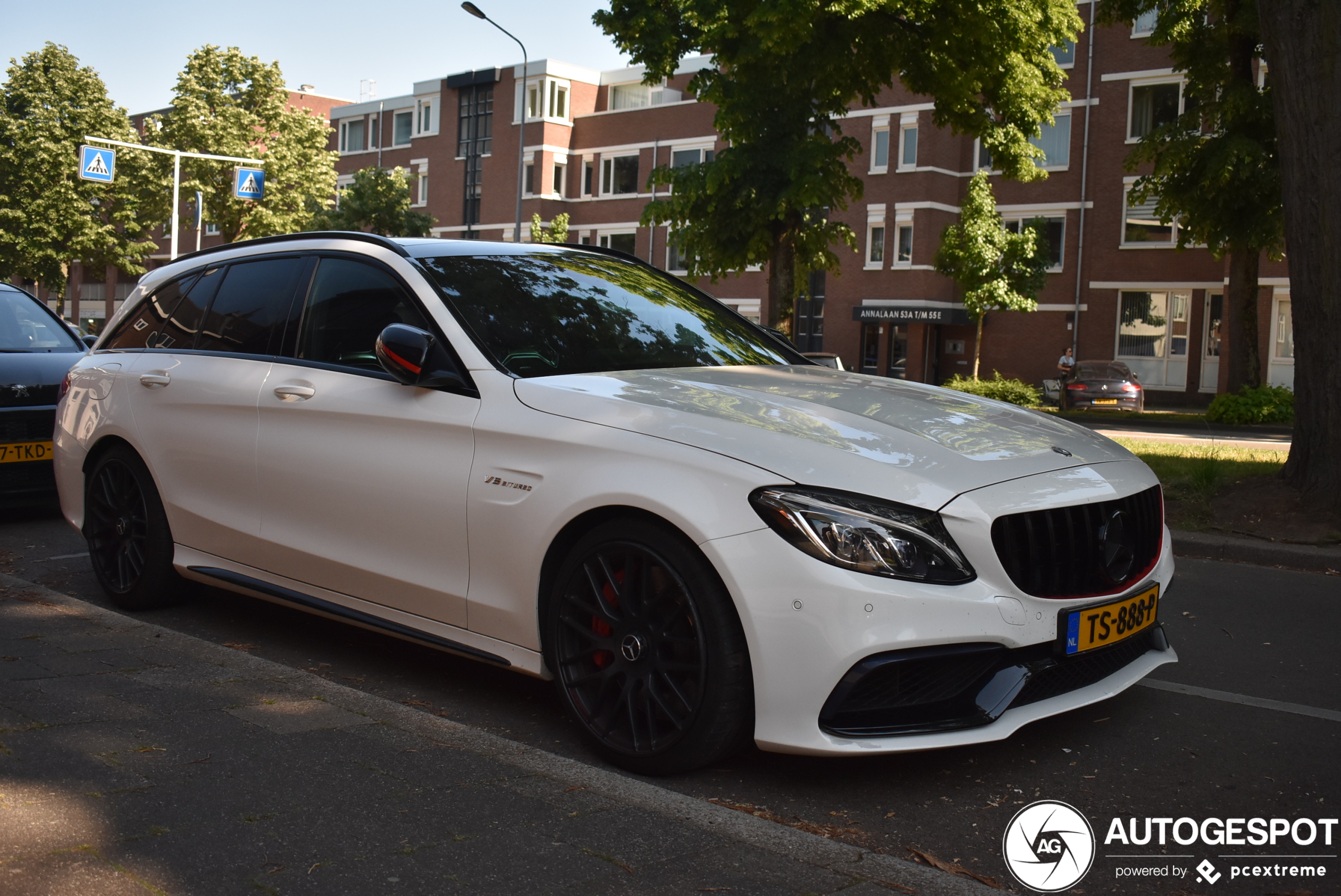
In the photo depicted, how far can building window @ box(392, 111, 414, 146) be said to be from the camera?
6544cm

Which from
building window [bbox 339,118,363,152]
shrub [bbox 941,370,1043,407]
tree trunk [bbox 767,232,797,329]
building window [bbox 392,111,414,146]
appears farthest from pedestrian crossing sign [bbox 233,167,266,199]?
building window [bbox 339,118,363,152]

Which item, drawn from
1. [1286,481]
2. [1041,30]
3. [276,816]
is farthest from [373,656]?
[1041,30]

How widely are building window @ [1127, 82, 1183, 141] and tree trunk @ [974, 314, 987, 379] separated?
776 cm

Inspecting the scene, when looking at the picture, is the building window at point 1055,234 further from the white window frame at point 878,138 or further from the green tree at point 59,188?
the green tree at point 59,188

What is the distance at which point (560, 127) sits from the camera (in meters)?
55.7

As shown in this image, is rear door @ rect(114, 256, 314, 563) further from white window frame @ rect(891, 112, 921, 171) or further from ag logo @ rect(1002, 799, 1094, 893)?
white window frame @ rect(891, 112, 921, 171)

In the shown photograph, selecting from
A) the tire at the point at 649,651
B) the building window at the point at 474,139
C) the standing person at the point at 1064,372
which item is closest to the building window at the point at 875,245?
the standing person at the point at 1064,372

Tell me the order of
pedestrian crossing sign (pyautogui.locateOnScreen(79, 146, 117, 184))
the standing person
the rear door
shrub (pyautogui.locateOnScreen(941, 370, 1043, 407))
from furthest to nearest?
the standing person < pedestrian crossing sign (pyautogui.locateOnScreen(79, 146, 117, 184)) < shrub (pyautogui.locateOnScreen(941, 370, 1043, 407)) < the rear door

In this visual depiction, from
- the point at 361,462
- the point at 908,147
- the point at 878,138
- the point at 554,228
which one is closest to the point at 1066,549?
the point at 361,462

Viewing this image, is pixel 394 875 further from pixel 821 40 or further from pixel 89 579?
pixel 821 40

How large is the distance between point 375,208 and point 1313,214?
42956mm

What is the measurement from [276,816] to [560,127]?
5498 centimetres

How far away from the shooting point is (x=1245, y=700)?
4.50 meters

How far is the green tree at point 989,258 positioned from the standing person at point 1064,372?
6.79 feet
